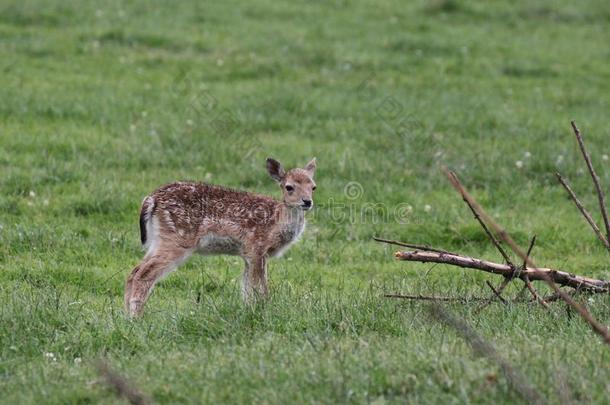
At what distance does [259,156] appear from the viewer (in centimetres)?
1418

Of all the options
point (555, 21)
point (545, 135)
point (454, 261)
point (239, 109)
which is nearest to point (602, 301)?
Result: point (454, 261)

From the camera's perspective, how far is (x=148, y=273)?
30.5ft

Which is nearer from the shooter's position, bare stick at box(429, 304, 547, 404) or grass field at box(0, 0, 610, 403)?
bare stick at box(429, 304, 547, 404)

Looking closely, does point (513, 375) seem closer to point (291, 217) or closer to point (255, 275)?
point (255, 275)

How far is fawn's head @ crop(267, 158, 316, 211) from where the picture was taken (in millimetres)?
9891

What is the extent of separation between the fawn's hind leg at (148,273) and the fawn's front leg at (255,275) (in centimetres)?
55

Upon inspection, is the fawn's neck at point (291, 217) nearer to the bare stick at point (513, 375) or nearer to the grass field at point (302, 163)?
the grass field at point (302, 163)

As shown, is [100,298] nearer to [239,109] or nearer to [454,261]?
[454,261]

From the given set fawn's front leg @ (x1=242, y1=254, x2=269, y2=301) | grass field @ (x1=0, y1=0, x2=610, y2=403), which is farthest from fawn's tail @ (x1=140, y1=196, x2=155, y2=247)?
fawn's front leg @ (x1=242, y1=254, x2=269, y2=301)

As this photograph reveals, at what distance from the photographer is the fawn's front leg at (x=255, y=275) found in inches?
364

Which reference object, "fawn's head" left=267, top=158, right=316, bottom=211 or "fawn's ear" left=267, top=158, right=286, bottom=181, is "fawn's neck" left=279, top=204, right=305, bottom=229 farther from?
"fawn's ear" left=267, top=158, right=286, bottom=181

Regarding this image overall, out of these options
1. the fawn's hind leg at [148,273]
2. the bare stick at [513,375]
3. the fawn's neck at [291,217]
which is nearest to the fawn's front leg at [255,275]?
the fawn's neck at [291,217]

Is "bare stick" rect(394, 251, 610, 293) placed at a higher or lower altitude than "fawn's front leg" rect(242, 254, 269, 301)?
higher

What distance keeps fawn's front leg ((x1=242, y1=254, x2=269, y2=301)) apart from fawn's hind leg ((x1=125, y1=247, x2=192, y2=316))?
55 cm
